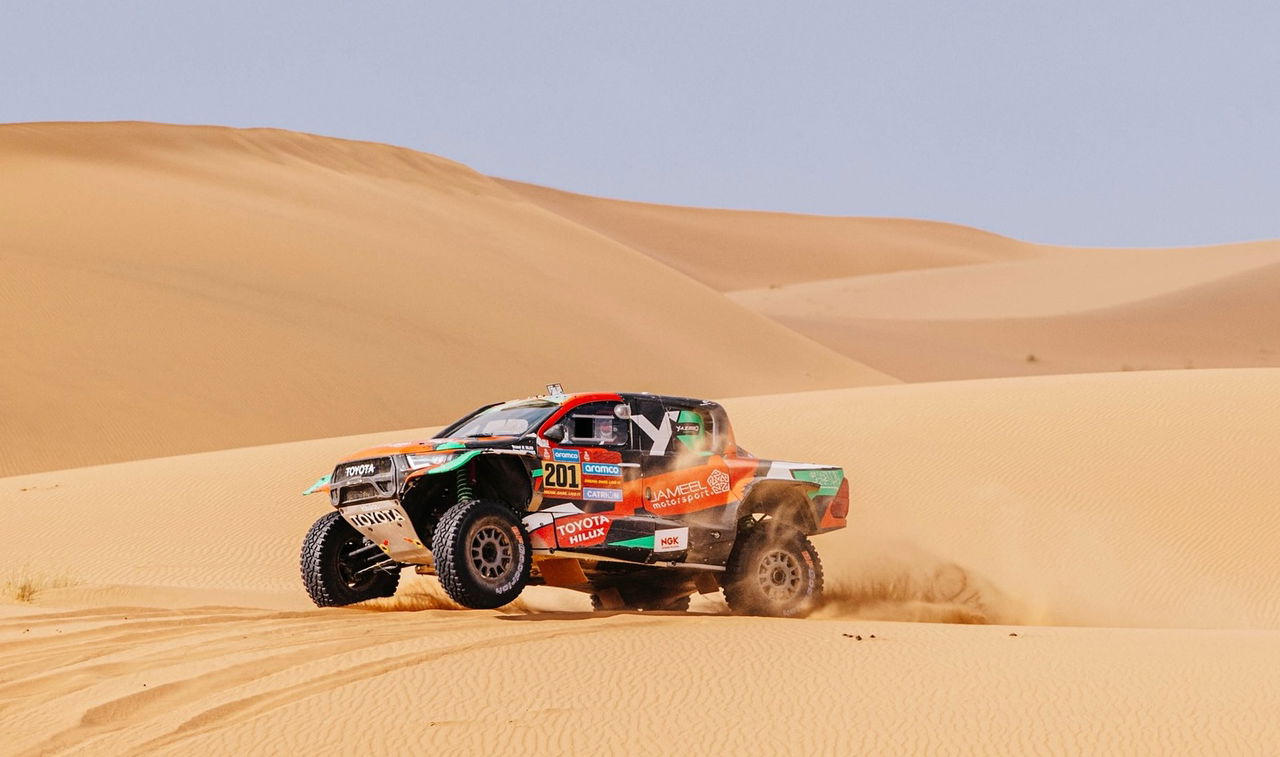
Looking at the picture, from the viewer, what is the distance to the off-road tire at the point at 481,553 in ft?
32.0

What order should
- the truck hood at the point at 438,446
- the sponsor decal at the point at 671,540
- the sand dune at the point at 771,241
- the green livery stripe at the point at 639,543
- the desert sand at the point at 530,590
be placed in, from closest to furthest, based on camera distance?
the desert sand at the point at 530,590, the truck hood at the point at 438,446, the green livery stripe at the point at 639,543, the sponsor decal at the point at 671,540, the sand dune at the point at 771,241

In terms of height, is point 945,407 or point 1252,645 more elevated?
point 945,407

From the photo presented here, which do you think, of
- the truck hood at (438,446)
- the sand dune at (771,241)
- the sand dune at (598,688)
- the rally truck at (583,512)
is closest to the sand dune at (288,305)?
the rally truck at (583,512)

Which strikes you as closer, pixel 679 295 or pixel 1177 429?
pixel 1177 429

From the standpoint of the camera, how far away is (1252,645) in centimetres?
997

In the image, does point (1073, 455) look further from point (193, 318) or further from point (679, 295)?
point (679, 295)

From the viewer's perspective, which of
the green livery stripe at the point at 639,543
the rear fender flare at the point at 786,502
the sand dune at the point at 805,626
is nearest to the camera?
the sand dune at the point at 805,626

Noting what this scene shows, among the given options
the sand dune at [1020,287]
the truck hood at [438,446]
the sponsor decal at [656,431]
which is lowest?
the truck hood at [438,446]

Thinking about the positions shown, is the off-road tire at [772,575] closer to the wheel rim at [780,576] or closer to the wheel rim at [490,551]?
the wheel rim at [780,576]

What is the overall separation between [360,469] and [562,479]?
1.34 meters

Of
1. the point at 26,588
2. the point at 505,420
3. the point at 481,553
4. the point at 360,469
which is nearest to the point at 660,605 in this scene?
the point at 505,420

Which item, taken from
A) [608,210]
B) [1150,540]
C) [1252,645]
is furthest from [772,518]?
[608,210]

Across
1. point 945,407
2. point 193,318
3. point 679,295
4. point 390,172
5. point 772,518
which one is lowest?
point 772,518

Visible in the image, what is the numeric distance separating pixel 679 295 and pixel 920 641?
51.4 metres
